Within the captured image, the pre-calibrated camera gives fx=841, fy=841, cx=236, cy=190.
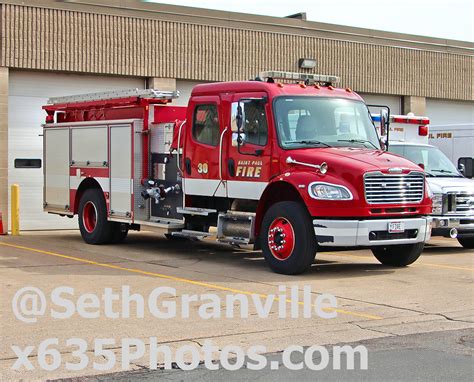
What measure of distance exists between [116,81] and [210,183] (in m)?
8.06

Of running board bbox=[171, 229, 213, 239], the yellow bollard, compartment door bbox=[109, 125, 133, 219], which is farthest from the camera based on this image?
the yellow bollard

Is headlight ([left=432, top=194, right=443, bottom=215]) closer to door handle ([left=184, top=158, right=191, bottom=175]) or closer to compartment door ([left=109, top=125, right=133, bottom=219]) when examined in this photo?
door handle ([left=184, top=158, right=191, bottom=175])

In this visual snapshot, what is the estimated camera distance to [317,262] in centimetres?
1375

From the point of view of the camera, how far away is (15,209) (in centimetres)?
1853

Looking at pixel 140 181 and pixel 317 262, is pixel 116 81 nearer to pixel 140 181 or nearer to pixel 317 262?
pixel 140 181

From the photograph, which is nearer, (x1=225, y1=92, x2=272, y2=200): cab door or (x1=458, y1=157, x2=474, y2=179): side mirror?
(x1=225, y1=92, x2=272, y2=200): cab door

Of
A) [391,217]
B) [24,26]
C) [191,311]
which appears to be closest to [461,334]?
[191,311]

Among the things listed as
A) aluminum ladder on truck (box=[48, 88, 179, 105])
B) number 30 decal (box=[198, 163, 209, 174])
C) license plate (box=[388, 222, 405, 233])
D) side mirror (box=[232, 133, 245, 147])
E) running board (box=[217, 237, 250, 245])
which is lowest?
running board (box=[217, 237, 250, 245])

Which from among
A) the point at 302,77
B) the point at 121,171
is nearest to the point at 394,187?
the point at 302,77

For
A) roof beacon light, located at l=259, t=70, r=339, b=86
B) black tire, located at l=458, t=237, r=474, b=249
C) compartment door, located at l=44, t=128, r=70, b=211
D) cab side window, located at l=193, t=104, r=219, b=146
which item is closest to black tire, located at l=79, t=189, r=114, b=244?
compartment door, located at l=44, t=128, r=70, b=211

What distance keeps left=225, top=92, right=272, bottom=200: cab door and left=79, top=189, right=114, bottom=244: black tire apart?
3.83 metres

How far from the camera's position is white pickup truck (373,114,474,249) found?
14578mm

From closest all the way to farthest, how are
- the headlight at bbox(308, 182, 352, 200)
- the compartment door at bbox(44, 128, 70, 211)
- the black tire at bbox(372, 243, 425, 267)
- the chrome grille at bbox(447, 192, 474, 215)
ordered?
the headlight at bbox(308, 182, 352, 200), the black tire at bbox(372, 243, 425, 267), the chrome grille at bbox(447, 192, 474, 215), the compartment door at bbox(44, 128, 70, 211)

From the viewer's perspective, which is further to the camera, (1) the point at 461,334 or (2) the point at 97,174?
(2) the point at 97,174
